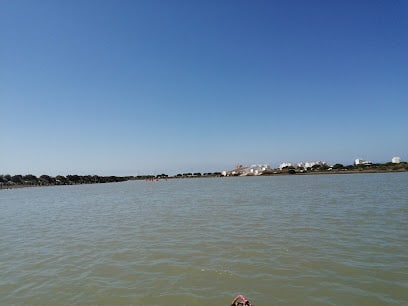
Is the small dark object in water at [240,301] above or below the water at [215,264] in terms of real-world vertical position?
above

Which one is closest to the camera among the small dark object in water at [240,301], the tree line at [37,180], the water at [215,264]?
the small dark object in water at [240,301]

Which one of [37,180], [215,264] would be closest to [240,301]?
[215,264]

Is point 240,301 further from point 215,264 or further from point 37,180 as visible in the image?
point 37,180

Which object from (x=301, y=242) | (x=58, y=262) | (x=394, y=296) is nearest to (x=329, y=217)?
(x=301, y=242)

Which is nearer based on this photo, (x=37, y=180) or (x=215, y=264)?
(x=215, y=264)

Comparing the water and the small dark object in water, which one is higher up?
the small dark object in water

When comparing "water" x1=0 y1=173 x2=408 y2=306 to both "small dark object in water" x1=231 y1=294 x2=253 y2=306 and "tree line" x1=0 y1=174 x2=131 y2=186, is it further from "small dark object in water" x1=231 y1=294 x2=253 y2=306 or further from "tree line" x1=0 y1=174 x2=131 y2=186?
"tree line" x1=0 y1=174 x2=131 y2=186

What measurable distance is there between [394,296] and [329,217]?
1264cm

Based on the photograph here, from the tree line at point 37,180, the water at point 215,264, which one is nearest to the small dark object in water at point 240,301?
the water at point 215,264

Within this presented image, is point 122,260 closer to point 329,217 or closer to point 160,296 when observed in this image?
point 160,296

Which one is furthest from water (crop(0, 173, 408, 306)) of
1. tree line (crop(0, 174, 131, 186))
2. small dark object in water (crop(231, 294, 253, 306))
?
tree line (crop(0, 174, 131, 186))

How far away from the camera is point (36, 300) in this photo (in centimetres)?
782

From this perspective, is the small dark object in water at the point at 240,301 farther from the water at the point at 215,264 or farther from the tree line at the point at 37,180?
the tree line at the point at 37,180

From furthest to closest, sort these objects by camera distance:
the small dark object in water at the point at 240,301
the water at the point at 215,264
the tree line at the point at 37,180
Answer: the tree line at the point at 37,180
the water at the point at 215,264
the small dark object in water at the point at 240,301
